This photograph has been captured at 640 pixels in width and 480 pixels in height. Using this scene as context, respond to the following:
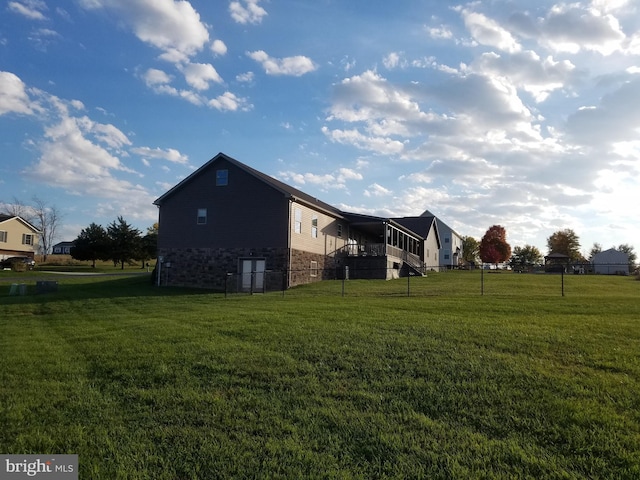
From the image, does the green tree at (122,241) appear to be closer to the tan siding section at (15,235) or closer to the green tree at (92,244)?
the green tree at (92,244)

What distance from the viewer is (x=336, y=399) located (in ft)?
19.7

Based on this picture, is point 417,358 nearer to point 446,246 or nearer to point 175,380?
point 175,380

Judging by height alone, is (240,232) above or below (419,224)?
below

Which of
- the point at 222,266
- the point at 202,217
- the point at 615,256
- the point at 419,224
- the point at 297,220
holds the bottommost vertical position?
the point at 222,266

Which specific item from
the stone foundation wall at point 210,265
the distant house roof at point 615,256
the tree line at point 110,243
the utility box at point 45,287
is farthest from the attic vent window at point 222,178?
the distant house roof at point 615,256

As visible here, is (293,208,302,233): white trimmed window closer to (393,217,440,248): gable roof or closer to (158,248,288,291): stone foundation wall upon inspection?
(158,248,288,291): stone foundation wall

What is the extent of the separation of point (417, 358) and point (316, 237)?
2158cm

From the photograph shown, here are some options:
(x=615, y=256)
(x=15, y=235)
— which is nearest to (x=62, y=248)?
(x=15, y=235)

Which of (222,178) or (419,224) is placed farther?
(419,224)

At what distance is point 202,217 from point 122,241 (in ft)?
110

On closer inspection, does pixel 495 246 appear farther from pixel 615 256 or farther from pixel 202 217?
pixel 202 217

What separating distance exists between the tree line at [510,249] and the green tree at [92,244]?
5399cm

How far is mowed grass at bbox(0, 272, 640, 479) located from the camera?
4.45 m

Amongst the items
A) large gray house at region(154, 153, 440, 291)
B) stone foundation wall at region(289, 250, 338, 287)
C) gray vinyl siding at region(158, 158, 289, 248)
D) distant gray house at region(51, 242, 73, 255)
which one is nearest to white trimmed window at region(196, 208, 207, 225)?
large gray house at region(154, 153, 440, 291)
